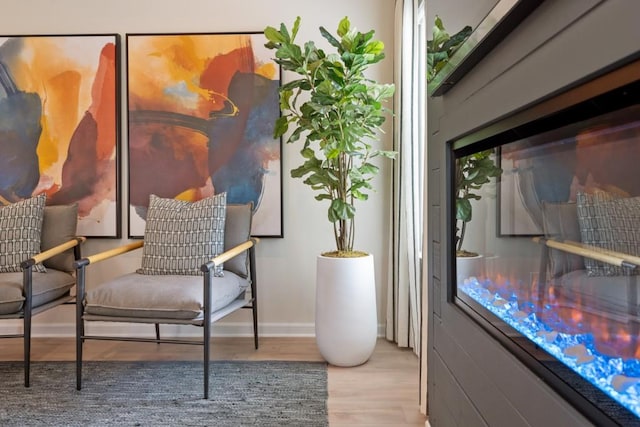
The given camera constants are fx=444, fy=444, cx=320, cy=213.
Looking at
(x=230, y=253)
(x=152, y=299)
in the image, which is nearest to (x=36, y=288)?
(x=152, y=299)

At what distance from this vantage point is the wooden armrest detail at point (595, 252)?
61 centimetres

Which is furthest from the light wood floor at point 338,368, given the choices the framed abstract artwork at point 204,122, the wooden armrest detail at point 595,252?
the wooden armrest detail at point 595,252

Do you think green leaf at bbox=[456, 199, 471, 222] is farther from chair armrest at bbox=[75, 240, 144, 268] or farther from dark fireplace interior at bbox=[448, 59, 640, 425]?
chair armrest at bbox=[75, 240, 144, 268]

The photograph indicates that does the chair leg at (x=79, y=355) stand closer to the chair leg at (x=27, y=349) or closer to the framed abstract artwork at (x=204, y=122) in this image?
the chair leg at (x=27, y=349)

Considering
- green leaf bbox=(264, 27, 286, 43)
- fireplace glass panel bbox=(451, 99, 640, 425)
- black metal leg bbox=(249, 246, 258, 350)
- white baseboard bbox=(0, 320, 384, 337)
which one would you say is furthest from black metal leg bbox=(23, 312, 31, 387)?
fireplace glass panel bbox=(451, 99, 640, 425)

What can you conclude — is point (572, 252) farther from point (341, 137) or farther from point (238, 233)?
point (238, 233)

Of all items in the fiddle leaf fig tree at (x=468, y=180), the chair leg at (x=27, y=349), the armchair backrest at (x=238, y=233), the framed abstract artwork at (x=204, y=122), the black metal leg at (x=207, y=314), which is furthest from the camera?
the framed abstract artwork at (x=204, y=122)

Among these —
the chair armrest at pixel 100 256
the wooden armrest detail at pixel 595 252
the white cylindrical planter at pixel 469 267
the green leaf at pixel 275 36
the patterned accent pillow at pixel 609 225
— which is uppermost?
the green leaf at pixel 275 36

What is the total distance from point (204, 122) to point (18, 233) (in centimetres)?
122

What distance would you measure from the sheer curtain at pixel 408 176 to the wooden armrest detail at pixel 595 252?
154cm

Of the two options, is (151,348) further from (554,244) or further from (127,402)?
(554,244)

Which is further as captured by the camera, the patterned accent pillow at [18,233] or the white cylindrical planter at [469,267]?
the patterned accent pillow at [18,233]

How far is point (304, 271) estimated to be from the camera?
287 cm

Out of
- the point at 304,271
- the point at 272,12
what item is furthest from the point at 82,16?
the point at 304,271
